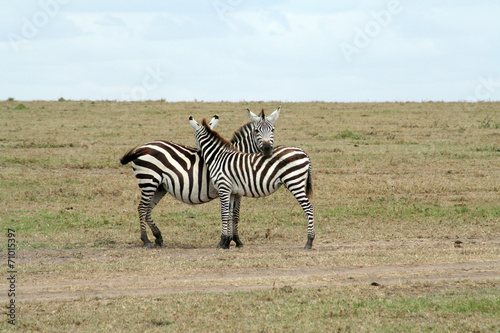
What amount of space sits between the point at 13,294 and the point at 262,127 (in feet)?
15.8

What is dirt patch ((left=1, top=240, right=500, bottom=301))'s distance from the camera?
25.7ft

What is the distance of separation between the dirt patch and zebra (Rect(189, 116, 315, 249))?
2.02 feet

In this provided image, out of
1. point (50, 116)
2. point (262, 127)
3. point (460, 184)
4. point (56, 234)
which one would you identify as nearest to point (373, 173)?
point (460, 184)

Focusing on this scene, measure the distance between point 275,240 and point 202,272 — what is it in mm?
2727

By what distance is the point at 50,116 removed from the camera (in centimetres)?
2597

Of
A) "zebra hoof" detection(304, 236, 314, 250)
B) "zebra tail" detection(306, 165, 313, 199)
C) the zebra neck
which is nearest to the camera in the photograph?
"zebra hoof" detection(304, 236, 314, 250)

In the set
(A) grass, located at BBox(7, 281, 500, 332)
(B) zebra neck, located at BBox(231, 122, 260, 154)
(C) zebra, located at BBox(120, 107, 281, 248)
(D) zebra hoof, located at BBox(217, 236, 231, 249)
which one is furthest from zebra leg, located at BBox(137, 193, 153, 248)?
(A) grass, located at BBox(7, 281, 500, 332)

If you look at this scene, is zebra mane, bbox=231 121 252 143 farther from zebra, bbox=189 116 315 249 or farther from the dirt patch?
the dirt patch

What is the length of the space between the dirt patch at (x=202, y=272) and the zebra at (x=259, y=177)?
0.62m

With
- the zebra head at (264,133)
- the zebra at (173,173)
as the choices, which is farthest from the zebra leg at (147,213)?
the zebra head at (264,133)

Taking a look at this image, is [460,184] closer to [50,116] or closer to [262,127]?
[262,127]

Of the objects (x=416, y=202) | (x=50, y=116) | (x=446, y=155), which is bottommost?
(x=416, y=202)

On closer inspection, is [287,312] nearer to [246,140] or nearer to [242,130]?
[246,140]

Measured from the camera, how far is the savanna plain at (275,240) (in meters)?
6.75
